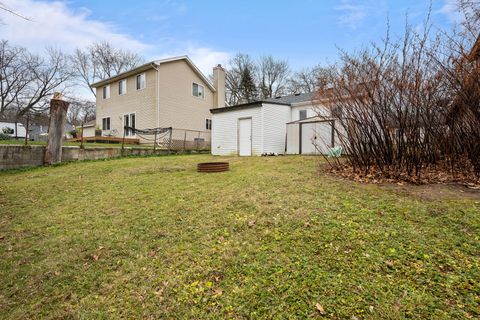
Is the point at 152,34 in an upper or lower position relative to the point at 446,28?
upper

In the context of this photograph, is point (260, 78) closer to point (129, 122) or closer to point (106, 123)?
point (129, 122)

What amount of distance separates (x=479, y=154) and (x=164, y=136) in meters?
14.6

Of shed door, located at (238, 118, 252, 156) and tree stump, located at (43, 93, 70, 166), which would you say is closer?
tree stump, located at (43, 93, 70, 166)

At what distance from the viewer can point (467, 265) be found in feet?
7.57

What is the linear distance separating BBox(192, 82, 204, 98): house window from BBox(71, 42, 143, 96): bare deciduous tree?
17.3 meters

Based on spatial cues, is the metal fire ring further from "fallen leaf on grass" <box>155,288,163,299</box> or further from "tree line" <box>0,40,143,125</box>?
"tree line" <box>0,40,143,125</box>

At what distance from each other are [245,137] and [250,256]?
36.0 ft

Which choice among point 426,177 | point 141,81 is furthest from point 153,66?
point 426,177

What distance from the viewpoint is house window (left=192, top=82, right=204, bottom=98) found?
19.3 metres

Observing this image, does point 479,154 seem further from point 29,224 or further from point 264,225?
point 29,224

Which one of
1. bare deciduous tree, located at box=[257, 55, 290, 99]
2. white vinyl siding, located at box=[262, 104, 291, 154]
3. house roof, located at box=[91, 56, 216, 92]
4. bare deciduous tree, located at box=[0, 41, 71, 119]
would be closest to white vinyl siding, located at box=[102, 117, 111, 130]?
house roof, located at box=[91, 56, 216, 92]

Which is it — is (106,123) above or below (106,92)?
below

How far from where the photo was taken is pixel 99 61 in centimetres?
3111

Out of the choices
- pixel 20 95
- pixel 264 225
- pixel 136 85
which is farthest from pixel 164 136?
A: pixel 20 95
